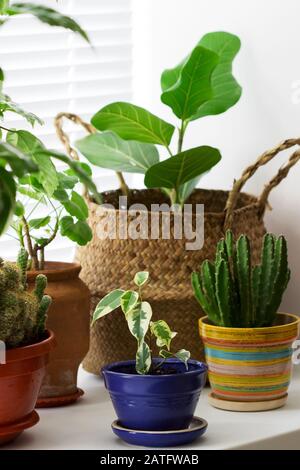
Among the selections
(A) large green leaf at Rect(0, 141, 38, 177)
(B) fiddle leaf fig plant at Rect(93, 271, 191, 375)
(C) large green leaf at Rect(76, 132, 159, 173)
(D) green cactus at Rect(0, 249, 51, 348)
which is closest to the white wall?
(C) large green leaf at Rect(76, 132, 159, 173)

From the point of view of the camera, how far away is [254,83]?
6.00ft

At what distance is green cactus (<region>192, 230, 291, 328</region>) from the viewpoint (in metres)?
1.48

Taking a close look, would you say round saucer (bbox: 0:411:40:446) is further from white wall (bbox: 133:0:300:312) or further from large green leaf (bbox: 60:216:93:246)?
white wall (bbox: 133:0:300:312)

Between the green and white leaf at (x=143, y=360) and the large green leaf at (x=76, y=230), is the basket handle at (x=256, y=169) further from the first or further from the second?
the green and white leaf at (x=143, y=360)

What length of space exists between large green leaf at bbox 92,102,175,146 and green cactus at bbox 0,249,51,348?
388mm

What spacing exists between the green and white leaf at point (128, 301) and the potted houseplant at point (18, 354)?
0.11m

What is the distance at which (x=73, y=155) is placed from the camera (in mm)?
1799

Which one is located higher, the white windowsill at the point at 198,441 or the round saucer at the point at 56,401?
the round saucer at the point at 56,401

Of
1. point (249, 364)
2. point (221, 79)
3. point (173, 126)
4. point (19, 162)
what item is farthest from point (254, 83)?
point (19, 162)

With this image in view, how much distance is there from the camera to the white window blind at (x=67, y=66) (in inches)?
75.9

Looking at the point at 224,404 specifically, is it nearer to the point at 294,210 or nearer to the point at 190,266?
the point at 190,266

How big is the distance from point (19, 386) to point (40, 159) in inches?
12.3

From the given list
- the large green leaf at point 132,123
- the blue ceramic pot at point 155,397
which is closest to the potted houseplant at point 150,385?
the blue ceramic pot at point 155,397

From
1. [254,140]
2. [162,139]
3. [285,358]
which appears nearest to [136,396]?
[285,358]
